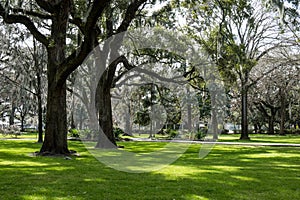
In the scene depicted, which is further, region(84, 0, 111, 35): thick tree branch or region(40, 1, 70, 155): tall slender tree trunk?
region(40, 1, 70, 155): tall slender tree trunk

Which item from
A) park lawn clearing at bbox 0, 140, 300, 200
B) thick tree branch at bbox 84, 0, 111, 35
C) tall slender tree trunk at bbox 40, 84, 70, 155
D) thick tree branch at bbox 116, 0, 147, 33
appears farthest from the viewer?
thick tree branch at bbox 116, 0, 147, 33

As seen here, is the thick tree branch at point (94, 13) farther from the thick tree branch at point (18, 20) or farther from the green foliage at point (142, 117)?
the green foliage at point (142, 117)

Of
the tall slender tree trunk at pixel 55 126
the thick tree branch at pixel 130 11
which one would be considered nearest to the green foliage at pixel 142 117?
the thick tree branch at pixel 130 11

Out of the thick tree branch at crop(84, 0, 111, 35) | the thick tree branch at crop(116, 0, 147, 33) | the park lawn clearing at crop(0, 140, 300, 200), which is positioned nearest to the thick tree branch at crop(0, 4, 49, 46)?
the thick tree branch at crop(116, 0, 147, 33)

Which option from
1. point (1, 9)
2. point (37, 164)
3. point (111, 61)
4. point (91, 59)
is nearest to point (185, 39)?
point (91, 59)

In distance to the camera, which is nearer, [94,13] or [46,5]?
[94,13]

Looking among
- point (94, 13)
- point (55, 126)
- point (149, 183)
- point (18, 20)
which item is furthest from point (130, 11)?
point (149, 183)

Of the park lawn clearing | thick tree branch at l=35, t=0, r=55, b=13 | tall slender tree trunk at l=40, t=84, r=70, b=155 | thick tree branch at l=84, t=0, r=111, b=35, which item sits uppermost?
thick tree branch at l=35, t=0, r=55, b=13

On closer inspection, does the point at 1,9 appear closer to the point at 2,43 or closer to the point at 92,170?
the point at 92,170

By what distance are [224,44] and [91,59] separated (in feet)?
46.2

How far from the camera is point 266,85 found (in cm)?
3616

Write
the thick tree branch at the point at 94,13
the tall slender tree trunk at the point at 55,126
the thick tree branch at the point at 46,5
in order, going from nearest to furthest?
the thick tree branch at the point at 94,13, the tall slender tree trunk at the point at 55,126, the thick tree branch at the point at 46,5

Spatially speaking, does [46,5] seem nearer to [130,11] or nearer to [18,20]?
[18,20]

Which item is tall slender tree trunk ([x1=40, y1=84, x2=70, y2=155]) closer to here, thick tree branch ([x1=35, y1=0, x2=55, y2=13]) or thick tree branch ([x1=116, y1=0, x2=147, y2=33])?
thick tree branch ([x1=35, y1=0, x2=55, y2=13])
